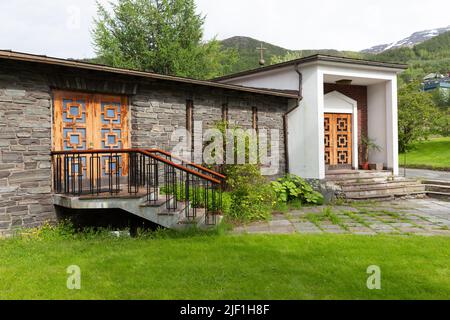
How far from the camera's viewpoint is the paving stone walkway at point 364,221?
21.4ft

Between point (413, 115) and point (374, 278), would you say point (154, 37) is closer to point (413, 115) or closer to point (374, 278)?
point (413, 115)

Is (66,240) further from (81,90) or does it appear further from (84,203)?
(81,90)

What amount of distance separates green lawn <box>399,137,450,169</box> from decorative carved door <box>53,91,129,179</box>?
1579cm

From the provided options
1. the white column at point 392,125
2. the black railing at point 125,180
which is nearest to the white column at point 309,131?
the white column at point 392,125

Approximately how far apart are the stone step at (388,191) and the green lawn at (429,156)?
7.36 meters

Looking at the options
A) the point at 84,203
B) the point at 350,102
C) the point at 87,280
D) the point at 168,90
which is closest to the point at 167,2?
the point at 350,102

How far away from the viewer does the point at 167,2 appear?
25.0 meters

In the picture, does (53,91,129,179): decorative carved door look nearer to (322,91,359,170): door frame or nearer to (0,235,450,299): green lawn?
(0,235,450,299): green lawn

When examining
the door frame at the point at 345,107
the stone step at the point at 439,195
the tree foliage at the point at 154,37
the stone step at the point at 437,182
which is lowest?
the stone step at the point at 439,195

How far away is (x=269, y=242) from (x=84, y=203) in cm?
323

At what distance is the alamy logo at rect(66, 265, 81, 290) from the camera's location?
3.93 meters

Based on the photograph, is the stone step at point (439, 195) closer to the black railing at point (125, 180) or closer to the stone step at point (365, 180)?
the stone step at point (365, 180)

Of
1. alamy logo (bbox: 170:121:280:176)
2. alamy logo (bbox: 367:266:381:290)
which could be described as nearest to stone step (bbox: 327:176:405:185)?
alamy logo (bbox: 170:121:280:176)
